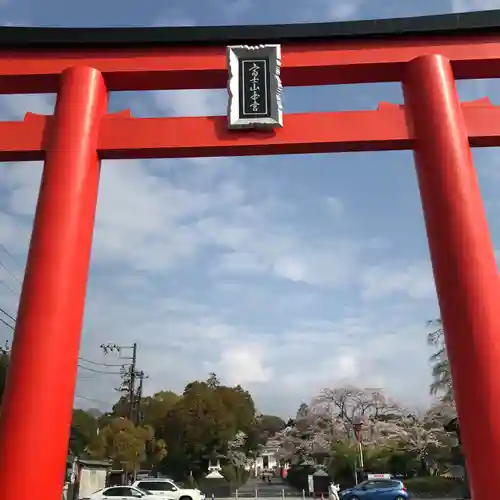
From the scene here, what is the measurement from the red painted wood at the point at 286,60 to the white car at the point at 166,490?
1433cm

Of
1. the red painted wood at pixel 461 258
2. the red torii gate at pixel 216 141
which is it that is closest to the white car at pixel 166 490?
the red torii gate at pixel 216 141

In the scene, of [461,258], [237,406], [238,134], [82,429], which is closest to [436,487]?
[237,406]

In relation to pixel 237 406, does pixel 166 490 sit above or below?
below

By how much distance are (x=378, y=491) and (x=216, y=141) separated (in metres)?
15.5

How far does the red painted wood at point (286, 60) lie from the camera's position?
Answer: 6.32 m

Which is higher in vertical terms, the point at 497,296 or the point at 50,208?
the point at 50,208

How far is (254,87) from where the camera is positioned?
6207mm

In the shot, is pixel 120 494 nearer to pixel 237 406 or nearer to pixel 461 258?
pixel 461 258

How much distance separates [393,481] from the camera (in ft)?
58.6

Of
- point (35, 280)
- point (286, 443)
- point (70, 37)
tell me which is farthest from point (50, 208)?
point (286, 443)

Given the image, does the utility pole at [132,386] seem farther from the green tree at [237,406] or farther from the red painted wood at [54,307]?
the red painted wood at [54,307]

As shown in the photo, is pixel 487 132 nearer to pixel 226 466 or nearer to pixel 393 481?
pixel 393 481

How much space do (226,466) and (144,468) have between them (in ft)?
16.2

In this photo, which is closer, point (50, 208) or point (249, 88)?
point (50, 208)
